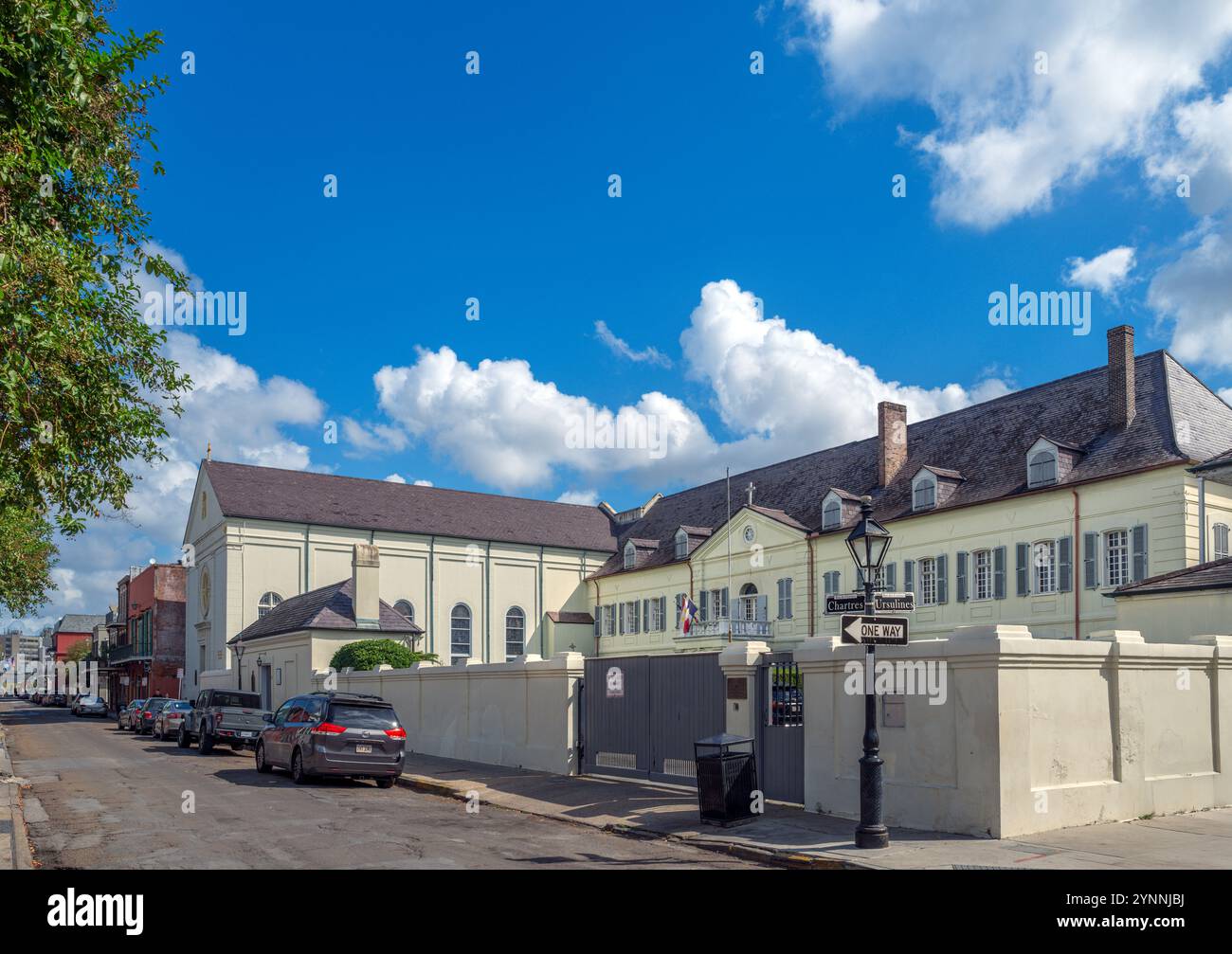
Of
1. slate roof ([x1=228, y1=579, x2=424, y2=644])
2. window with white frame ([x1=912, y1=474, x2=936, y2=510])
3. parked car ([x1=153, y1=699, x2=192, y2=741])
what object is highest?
window with white frame ([x1=912, y1=474, x2=936, y2=510])

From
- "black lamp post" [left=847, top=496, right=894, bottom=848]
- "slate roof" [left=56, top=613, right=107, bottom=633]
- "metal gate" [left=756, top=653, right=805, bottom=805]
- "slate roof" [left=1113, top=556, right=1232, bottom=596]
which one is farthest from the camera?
"slate roof" [left=56, top=613, right=107, bottom=633]

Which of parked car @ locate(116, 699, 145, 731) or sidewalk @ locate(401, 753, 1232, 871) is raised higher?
sidewalk @ locate(401, 753, 1232, 871)

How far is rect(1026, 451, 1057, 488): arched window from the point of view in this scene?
3694 cm

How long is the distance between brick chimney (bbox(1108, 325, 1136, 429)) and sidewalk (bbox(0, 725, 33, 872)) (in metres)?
33.5

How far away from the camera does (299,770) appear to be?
20.5m

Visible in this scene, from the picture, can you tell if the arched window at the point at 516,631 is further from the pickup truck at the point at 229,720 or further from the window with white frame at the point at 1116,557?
the window with white frame at the point at 1116,557

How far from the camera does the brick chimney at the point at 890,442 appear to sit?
45969mm

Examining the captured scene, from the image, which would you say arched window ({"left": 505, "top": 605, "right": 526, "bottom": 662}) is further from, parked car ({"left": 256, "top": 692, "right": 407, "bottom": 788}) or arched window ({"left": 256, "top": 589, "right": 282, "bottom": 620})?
parked car ({"left": 256, "top": 692, "right": 407, "bottom": 788})

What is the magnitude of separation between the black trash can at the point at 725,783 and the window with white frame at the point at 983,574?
26117 mm

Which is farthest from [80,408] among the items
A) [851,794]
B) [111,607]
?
[111,607]

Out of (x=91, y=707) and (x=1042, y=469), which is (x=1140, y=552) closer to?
(x=1042, y=469)

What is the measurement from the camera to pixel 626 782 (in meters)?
19.5

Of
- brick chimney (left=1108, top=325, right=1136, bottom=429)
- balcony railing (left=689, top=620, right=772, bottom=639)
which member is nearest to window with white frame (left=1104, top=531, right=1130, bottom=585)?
brick chimney (left=1108, top=325, right=1136, bottom=429)

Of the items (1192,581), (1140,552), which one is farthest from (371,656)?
(1192,581)
